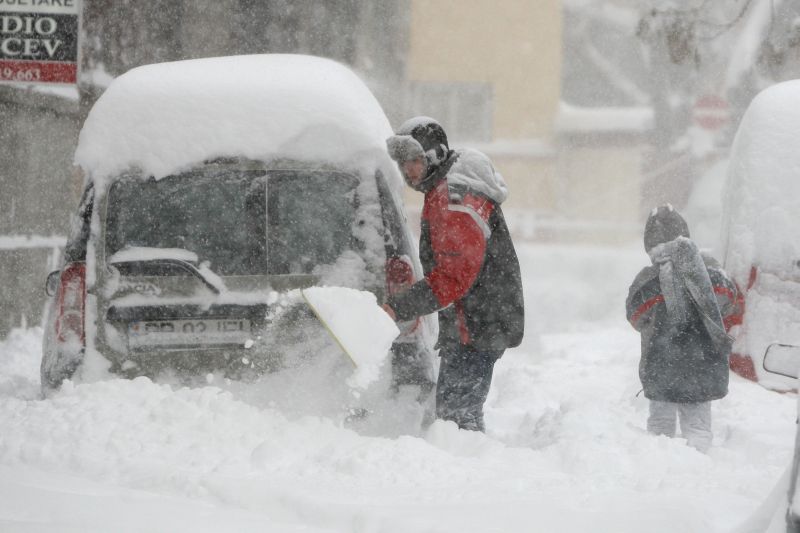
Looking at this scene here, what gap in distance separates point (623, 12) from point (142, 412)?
3486 cm

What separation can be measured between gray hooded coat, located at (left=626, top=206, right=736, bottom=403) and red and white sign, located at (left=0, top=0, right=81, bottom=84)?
424 centimetres

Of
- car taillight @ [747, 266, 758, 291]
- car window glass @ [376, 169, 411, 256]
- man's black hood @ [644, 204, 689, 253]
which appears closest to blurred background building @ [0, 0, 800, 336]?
car taillight @ [747, 266, 758, 291]

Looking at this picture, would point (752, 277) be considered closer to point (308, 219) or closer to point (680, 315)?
point (680, 315)

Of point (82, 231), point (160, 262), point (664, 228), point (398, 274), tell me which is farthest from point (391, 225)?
point (664, 228)

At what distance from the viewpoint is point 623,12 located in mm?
36969

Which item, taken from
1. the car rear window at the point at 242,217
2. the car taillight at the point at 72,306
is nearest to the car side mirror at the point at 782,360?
the car rear window at the point at 242,217

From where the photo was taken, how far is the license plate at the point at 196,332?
469 centimetres

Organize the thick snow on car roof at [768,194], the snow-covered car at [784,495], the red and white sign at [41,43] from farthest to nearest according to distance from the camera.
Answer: the red and white sign at [41,43], the thick snow on car roof at [768,194], the snow-covered car at [784,495]

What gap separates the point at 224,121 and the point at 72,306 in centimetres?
106

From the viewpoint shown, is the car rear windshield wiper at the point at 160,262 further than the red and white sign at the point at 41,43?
No

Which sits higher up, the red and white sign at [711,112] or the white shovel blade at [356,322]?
the white shovel blade at [356,322]

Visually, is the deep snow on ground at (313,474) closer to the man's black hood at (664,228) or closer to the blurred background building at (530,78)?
the man's black hood at (664,228)

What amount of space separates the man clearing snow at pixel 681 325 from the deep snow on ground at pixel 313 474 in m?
0.50

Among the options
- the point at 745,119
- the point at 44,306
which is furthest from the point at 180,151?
the point at 44,306
